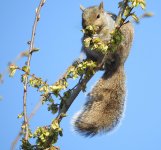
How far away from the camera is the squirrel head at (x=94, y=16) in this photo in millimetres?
4746

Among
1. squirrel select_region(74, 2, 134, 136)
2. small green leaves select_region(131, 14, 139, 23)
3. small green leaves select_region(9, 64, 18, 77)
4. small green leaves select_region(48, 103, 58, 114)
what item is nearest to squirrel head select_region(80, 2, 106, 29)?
squirrel select_region(74, 2, 134, 136)

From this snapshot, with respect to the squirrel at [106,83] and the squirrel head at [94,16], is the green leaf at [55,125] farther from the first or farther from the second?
the squirrel head at [94,16]

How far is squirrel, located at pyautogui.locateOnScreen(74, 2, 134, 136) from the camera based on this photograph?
415 centimetres

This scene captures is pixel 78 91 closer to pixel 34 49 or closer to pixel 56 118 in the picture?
pixel 56 118

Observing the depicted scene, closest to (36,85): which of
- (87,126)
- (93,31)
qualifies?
(93,31)

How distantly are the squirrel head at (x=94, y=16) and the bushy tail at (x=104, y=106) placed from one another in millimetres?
665

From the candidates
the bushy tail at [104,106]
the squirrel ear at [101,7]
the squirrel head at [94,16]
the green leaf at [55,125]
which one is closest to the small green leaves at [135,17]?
the green leaf at [55,125]

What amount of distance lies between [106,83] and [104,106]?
1.19 ft

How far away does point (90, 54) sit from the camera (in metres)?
4.64

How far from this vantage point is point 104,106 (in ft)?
14.6

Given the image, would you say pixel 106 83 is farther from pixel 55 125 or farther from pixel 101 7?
pixel 55 125

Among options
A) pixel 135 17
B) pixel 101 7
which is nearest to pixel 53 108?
pixel 135 17

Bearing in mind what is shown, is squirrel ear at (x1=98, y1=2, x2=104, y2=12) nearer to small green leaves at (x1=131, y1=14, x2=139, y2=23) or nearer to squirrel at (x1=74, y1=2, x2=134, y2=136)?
squirrel at (x1=74, y1=2, x2=134, y2=136)

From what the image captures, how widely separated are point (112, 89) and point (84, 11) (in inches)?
45.3
